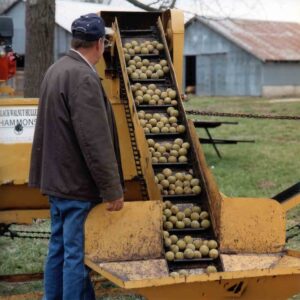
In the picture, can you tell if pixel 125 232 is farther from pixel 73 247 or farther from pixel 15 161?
pixel 15 161

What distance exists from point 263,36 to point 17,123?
113 ft

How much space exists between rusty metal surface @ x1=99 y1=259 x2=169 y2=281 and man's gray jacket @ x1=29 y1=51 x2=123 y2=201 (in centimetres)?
46

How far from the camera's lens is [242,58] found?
35.5 m

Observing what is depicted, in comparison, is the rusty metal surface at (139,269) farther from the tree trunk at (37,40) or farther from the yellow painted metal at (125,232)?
the tree trunk at (37,40)

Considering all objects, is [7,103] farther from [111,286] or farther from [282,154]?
[282,154]

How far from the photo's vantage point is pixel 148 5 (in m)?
12.7

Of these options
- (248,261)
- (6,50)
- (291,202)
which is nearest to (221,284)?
(248,261)

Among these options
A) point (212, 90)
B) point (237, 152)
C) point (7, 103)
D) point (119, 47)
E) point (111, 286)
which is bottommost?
point (212, 90)

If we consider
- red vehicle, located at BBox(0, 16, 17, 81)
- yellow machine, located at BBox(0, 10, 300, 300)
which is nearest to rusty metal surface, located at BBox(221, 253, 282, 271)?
yellow machine, located at BBox(0, 10, 300, 300)

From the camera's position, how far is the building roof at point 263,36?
35.1 metres

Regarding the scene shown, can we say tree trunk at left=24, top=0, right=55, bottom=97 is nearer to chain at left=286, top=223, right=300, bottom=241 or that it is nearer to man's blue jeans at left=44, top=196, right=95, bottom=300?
chain at left=286, top=223, right=300, bottom=241

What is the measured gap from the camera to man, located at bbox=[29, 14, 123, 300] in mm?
4234

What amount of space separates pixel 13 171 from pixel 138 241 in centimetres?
135

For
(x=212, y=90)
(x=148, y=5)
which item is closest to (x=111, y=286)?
(x=148, y=5)
